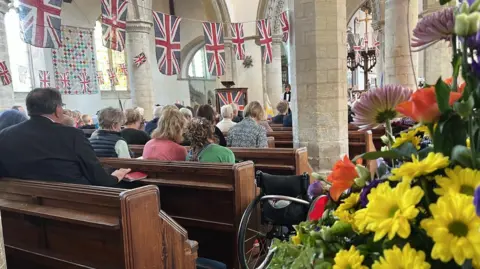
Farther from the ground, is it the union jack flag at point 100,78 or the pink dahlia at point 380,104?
the union jack flag at point 100,78

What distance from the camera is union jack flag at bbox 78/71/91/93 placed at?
1371 centimetres

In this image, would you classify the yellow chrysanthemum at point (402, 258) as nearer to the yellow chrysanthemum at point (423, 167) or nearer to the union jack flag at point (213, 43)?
the yellow chrysanthemum at point (423, 167)

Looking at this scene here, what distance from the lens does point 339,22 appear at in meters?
4.95

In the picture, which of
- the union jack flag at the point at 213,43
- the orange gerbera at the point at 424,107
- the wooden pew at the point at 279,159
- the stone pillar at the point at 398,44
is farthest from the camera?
the union jack flag at the point at 213,43

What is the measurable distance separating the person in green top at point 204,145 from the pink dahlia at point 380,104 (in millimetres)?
2384

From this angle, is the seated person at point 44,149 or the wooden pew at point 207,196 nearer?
the seated person at point 44,149

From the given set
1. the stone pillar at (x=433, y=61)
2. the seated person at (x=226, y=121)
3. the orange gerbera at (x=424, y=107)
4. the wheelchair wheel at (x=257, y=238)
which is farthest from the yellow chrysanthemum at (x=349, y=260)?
the stone pillar at (x=433, y=61)

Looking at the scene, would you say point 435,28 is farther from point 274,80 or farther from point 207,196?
point 274,80

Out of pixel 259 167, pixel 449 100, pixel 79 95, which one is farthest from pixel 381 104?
pixel 79 95

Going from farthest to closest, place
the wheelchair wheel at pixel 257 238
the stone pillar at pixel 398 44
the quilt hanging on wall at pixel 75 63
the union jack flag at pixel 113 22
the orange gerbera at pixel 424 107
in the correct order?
the quilt hanging on wall at pixel 75 63
the union jack flag at pixel 113 22
the stone pillar at pixel 398 44
the wheelchair wheel at pixel 257 238
the orange gerbera at pixel 424 107

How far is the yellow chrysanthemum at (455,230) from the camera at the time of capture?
513 millimetres

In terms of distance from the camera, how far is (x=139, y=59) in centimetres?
979

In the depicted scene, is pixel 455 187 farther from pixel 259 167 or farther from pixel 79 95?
pixel 79 95

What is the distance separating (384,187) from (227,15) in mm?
13724
